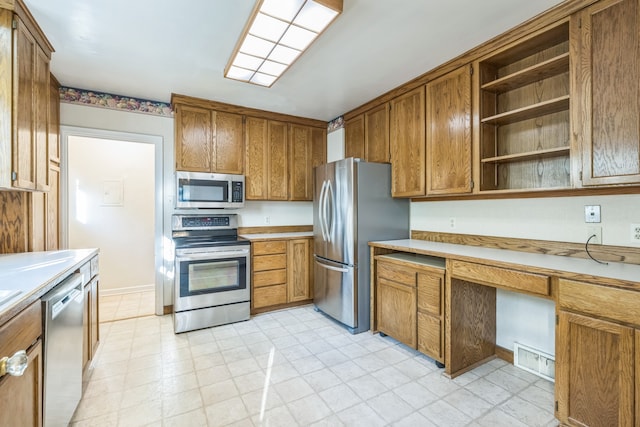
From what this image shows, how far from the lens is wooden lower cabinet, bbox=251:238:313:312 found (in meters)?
→ 3.42

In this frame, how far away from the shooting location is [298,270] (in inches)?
144

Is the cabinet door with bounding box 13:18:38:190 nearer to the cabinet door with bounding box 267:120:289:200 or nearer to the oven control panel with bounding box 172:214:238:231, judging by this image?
the oven control panel with bounding box 172:214:238:231

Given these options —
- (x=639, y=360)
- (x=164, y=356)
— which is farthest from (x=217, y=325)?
(x=639, y=360)

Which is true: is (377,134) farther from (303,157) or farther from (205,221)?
(205,221)

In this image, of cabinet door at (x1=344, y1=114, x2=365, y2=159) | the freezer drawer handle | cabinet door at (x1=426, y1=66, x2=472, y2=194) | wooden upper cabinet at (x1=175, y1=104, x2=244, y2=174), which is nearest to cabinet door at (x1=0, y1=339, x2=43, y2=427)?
the freezer drawer handle

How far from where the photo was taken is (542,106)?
196 centimetres

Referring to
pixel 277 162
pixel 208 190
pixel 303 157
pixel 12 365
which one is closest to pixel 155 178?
pixel 208 190

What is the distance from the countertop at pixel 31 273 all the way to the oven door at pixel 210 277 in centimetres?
87

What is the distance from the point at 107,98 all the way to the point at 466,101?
3562mm

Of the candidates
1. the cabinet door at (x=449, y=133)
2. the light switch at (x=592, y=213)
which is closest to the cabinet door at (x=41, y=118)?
the cabinet door at (x=449, y=133)

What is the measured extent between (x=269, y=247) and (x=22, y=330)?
243cm

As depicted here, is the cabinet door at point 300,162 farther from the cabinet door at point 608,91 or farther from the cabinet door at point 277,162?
the cabinet door at point 608,91

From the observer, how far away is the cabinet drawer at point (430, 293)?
224 centimetres

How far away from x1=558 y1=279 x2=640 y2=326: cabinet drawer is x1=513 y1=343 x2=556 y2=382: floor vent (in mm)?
809
